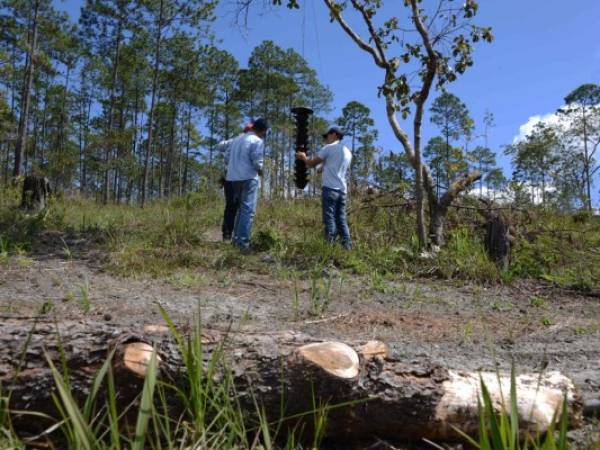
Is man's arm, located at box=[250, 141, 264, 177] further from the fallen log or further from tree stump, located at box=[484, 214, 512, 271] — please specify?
the fallen log

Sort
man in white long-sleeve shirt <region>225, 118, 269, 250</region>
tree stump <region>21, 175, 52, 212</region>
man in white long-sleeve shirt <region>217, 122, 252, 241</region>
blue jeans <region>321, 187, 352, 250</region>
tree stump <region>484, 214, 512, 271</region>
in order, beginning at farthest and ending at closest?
tree stump <region>21, 175, 52, 212</region>, man in white long-sleeve shirt <region>217, 122, 252, 241</region>, blue jeans <region>321, 187, 352, 250</region>, man in white long-sleeve shirt <region>225, 118, 269, 250</region>, tree stump <region>484, 214, 512, 271</region>

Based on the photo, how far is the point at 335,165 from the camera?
244 inches

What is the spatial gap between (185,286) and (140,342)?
2471mm

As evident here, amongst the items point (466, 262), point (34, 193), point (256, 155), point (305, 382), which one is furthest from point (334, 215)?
point (34, 193)

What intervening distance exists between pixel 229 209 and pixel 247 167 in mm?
705

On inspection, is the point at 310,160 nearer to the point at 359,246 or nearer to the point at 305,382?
the point at 359,246

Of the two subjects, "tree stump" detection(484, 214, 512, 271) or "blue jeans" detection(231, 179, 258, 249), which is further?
"blue jeans" detection(231, 179, 258, 249)

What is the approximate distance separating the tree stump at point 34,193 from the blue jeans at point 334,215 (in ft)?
16.0

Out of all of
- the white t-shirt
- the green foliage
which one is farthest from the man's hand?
the green foliage

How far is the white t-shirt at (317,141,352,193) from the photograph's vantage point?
6.16 m

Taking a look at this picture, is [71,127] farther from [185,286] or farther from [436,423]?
[436,423]

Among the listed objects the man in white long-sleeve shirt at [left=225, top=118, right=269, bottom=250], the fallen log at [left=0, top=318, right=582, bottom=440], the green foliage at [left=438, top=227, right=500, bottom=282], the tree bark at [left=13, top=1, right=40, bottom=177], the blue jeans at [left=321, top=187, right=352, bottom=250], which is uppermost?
the tree bark at [left=13, top=1, right=40, bottom=177]

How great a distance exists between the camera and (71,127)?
115 ft

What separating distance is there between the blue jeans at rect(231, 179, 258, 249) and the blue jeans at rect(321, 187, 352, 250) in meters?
0.97
